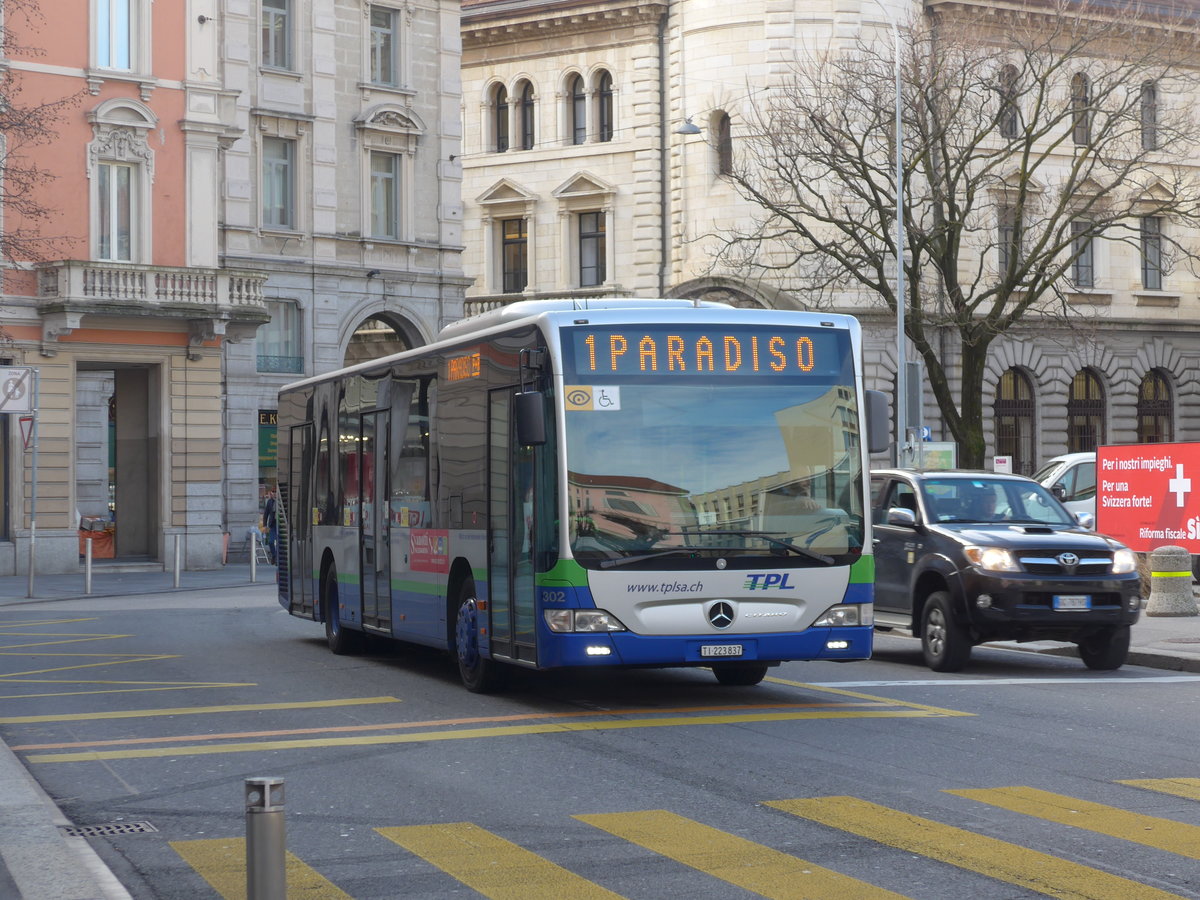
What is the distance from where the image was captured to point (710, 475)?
42.9 ft

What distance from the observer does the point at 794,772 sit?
10.3 m

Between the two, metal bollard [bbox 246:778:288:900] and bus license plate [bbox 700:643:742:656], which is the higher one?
metal bollard [bbox 246:778:288:900]

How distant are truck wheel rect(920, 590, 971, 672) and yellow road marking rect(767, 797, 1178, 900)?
7.42 m

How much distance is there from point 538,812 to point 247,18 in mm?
37675

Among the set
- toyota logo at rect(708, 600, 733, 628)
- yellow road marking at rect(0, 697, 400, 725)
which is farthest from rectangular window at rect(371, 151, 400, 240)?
toyota logo at rect(708, 600, 733, 628)

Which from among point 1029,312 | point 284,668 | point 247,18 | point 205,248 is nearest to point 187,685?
point 284,668

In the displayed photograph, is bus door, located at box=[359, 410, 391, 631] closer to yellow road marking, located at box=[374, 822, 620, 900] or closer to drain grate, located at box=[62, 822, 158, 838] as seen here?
drain grate, located at box=[62, 822, 158, 838]

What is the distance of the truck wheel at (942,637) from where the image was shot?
16.6 m

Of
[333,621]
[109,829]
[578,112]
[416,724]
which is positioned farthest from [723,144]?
[109,829]

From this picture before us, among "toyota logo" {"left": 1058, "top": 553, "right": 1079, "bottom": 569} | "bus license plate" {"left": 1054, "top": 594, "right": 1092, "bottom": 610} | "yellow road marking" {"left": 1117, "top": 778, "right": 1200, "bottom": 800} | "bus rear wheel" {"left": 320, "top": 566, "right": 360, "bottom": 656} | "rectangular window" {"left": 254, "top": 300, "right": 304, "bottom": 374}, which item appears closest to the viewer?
"yellow road marking" {"left": 1117, "top": 778, "right": 1200, "bottom": 800}

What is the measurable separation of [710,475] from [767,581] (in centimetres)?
87

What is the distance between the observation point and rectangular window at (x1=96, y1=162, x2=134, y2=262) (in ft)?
128

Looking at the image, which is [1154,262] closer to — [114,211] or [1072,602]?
[114,211]

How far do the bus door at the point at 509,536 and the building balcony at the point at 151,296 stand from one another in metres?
25.4
